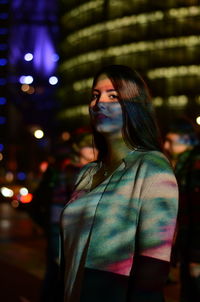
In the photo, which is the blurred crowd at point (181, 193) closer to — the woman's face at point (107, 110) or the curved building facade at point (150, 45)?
the woman's face at point (107, 110)

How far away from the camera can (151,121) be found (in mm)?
2211

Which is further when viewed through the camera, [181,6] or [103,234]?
[181,6]

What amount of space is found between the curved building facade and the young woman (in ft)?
196

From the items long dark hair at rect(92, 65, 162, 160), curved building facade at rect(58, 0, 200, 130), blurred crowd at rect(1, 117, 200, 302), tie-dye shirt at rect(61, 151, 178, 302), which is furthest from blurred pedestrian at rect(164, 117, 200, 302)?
curved building facade at rect(58, 0, 200, 130)

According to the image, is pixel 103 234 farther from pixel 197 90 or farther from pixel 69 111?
pixel 69 111

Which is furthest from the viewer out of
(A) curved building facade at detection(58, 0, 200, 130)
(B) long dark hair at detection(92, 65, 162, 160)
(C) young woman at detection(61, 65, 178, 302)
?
(A) curved building facade at detection(58, 0, 200, 130)

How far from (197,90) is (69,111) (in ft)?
63.6

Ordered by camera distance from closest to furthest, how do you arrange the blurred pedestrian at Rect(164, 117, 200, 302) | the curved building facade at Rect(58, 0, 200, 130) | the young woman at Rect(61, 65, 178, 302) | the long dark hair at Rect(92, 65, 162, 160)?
the young woman at Rect(61, 65, 178, 302) < the long dark hair at Rect(92, 65, 162, 160) < the blurred pedestrian at Rect(164, 117, 200, 302) < the curved building facade at Rect(58, 0, 200, 130)

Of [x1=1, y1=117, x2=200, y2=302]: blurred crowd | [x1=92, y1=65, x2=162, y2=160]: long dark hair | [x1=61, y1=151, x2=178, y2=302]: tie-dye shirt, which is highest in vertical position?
[x1=92, y1=65, x2=162, y2=160]: long dark hair

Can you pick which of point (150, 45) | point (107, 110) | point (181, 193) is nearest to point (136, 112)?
point (107, 110)

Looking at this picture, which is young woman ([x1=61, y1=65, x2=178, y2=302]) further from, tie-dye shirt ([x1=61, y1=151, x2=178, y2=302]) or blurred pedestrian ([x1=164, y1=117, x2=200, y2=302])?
blurred pedestrian ([x1=164, y1=117, x2=200, y2=302])

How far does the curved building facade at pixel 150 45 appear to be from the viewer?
65.2 meters

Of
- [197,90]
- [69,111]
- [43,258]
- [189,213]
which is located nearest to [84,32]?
[69,111]

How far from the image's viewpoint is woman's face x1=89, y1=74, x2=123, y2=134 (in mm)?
2193
